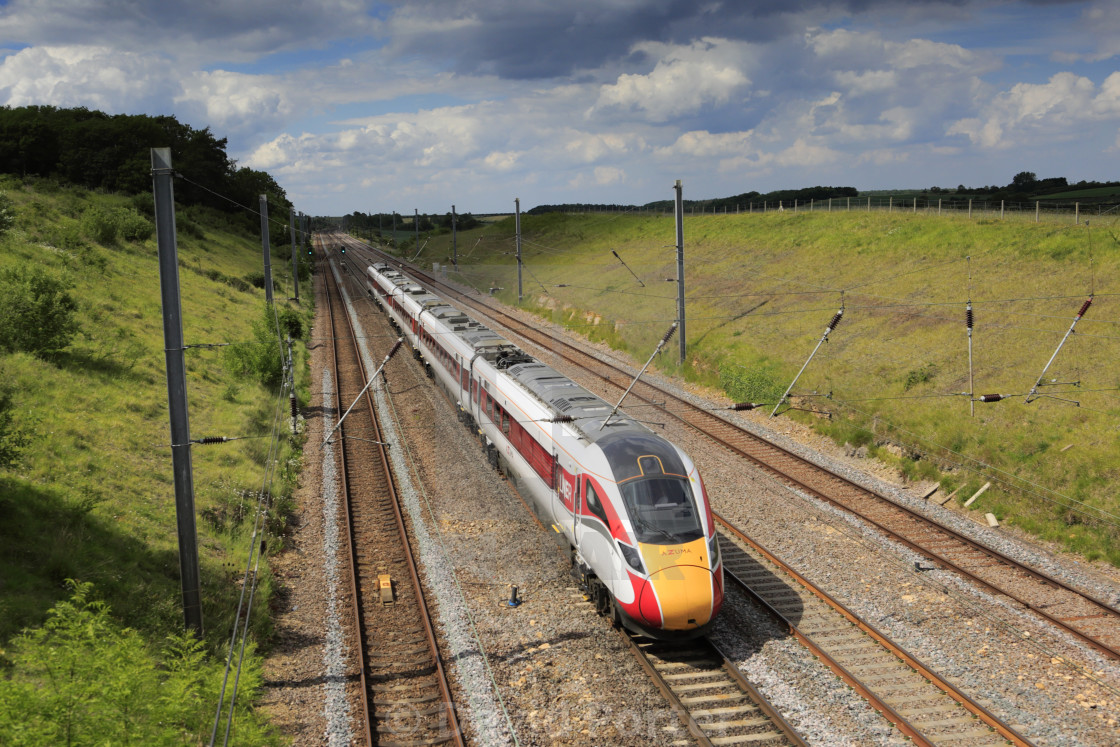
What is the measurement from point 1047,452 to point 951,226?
26650 mm

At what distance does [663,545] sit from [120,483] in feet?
38.7

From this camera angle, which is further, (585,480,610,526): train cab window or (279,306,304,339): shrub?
(279,306,304,339): shrub

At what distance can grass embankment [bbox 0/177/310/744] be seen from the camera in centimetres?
1027

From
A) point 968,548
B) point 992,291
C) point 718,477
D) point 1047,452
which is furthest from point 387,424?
point 992,291

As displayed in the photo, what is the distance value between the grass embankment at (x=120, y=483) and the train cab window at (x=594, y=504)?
19.1 ft

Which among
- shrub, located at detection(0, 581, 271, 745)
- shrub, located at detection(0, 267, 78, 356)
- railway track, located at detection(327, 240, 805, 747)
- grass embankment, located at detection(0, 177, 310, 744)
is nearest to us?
shrub, located at detection(0, 581, 271, 745)

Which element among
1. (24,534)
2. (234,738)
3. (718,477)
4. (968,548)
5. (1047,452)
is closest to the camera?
(234,738)

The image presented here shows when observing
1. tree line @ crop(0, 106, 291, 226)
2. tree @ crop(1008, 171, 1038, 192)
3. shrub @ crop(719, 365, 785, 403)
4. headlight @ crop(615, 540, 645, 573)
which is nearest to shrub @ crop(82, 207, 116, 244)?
tree line @ crop(0, 106, 291, 226)

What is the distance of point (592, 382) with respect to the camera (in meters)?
30.8

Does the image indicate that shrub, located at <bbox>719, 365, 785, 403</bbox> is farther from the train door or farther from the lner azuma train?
the train door

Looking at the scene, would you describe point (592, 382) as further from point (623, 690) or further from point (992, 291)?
point (623, 690)

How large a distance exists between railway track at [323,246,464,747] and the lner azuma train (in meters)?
3.10

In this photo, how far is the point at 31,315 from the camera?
2066 cm

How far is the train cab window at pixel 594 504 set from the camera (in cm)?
1269
